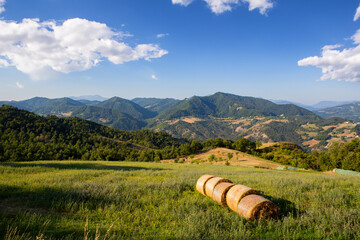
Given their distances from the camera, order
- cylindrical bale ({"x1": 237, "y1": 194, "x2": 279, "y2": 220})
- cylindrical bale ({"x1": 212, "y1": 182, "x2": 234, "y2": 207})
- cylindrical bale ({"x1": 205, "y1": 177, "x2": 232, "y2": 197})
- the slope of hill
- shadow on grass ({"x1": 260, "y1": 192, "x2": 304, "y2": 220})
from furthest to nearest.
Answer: the slope of hill < cylindrical bale ({"x1": 205, "y1": 177, "x2": 232, "y2": 197}) < cylindrical bale ({"x1": 212, "y1": 182, "x2": 234, "y2": 207}) < shadow on grass ({"x1": 260, "y1": 192, "x2": 304, "y2": 220}) < cylindrical bale ({"x1": 237, "y1": 194, "x2": 279, "y2": 220})

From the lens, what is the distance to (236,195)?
6.97 meters

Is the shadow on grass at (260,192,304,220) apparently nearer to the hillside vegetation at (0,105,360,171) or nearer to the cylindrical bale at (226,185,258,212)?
the cylindrical bale at (226,185,258,212)

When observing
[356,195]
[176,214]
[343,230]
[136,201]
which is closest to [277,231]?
[343,230]

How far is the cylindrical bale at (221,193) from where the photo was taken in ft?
25.6

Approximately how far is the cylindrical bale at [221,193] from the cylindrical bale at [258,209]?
1495 mm

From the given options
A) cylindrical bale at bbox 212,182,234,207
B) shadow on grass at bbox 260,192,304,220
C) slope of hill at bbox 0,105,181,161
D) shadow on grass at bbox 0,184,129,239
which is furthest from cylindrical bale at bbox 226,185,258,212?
slope of hill at bbox 0,105,181,161

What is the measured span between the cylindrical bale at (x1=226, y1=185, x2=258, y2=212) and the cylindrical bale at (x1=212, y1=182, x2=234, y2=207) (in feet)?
1.20

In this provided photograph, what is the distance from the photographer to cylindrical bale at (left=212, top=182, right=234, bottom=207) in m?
7.80

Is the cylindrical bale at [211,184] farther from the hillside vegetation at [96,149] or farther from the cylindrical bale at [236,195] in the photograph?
the hillside vegetation at [96,149]

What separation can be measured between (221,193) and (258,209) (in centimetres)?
195

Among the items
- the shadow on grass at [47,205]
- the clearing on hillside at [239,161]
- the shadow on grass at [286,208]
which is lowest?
the clearing on hillside at [239,161]

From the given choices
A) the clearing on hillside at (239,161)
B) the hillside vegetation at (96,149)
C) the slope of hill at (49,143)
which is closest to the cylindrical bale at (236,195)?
the clearing on hillside at (239,161)

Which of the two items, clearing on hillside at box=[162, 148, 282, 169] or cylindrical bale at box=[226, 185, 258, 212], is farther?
clearing on hillside at box=[162, 148, 282, 169]

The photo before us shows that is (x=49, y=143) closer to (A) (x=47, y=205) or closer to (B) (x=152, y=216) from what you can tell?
(A) (x=47, y=205)
